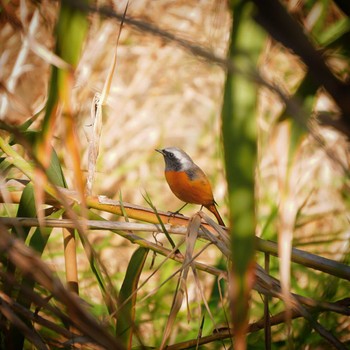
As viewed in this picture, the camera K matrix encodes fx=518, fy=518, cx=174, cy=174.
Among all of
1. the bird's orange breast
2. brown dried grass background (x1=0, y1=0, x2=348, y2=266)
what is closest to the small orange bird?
the bird's orange breast

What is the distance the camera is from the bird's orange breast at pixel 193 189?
10.9 feet

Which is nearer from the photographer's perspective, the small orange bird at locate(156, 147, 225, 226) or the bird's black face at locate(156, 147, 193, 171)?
the small orange bird at locate(156, 147, 225, 226)

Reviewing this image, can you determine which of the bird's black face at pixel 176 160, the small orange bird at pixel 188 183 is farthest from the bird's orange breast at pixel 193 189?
the bird's black face at pixel 176 160

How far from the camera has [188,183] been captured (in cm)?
335

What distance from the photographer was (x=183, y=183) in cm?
336

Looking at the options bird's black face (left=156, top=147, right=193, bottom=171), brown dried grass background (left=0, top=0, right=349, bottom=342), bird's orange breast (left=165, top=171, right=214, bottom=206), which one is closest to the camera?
bird's orange breast (left=165, top=171, right=214, bottom=206)

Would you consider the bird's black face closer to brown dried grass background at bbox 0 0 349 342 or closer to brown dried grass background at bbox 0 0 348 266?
brown dried grass background at bbox 0 0 349 342

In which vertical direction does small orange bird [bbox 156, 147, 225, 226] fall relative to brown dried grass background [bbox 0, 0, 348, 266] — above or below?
below

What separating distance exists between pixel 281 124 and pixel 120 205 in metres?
0.64

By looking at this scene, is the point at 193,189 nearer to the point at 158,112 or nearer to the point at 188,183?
the point at 188,183

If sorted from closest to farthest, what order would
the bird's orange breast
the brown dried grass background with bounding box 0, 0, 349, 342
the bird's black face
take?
1. the bird's orange breast
2. the bird's black face
3. the brown dried grass background with bounding box 0, 0, 349, 342

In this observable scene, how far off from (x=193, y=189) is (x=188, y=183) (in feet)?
0.18

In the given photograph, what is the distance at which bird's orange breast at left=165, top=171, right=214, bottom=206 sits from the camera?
3.33 m

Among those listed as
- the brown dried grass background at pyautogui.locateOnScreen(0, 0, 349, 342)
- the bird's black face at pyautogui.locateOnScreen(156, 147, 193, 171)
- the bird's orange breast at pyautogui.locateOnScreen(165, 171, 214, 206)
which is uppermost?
the brown dried grass background at pyautogui.locateOnScreen(0, 0, 349, 342)
